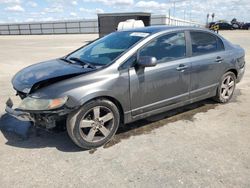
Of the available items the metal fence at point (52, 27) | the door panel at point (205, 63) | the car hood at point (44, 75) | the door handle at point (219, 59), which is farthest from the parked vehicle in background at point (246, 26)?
the car hood at point (44, 75)

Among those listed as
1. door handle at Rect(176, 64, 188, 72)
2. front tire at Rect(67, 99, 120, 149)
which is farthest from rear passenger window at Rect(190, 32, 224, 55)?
front tire at Rect(67, 99, 120, 149)

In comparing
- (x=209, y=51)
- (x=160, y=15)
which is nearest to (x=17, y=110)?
(x=209, y=51)

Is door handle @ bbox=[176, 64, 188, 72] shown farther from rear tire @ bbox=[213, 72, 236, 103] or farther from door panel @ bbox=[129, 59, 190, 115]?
rear tire @ bbox=[213, 72, 236, 103]

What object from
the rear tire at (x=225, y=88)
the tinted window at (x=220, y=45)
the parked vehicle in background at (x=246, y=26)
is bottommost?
the parked vehicle in background at (x=246, y=26)

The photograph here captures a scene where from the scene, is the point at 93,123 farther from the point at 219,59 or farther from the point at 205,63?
the point at 219,59

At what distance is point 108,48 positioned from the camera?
4.36 meters

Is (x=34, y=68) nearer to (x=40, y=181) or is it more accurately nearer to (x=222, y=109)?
(x=40, y=181)

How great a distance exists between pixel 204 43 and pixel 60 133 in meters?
2.97

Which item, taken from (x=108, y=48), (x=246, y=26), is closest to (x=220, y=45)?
(x=108, y=48)

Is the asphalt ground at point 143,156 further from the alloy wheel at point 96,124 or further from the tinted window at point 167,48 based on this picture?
the tinted window at point 167,48

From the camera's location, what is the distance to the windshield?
3927mm

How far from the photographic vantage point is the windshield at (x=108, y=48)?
3.93m

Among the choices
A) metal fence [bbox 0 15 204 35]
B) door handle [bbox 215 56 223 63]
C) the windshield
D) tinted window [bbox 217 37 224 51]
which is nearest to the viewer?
the windshield

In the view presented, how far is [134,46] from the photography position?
3826 millimetres
